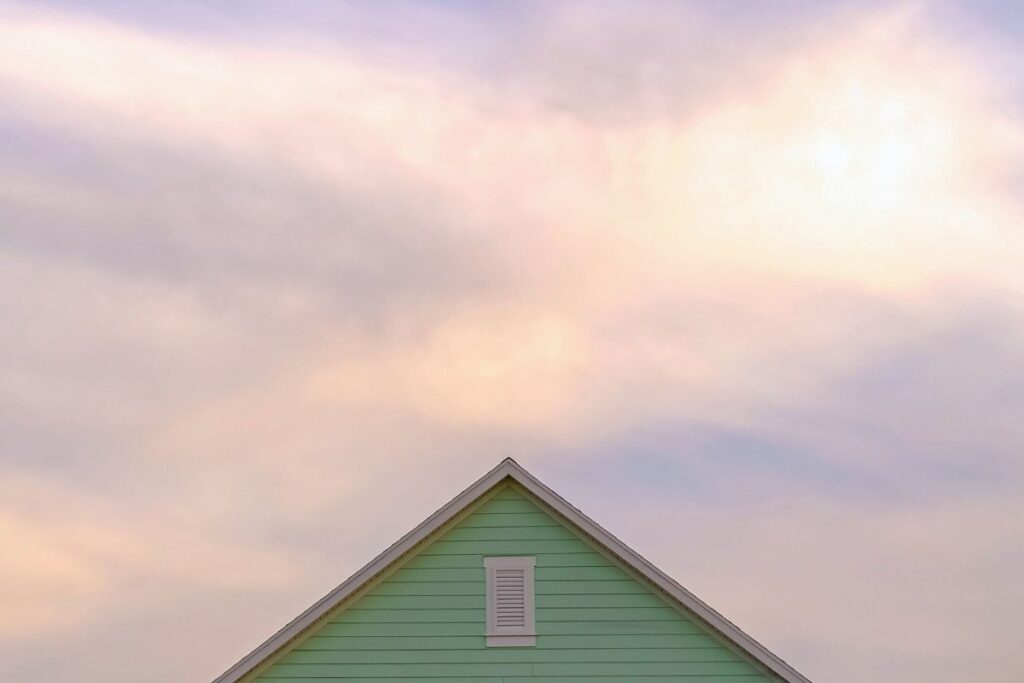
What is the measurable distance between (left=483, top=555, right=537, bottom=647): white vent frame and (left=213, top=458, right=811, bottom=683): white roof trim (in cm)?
107

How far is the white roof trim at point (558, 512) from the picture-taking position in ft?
84.4

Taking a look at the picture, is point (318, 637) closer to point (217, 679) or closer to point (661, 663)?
point (217, 679)

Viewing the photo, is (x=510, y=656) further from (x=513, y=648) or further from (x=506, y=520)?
(x=506, y=520)

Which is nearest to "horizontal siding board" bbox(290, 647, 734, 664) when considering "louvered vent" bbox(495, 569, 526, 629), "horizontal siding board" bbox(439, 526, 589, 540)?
"louvered vent" bbox(495, 569, 526, 629)

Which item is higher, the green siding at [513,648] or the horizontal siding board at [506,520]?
the horizontal siding board at [506,520]

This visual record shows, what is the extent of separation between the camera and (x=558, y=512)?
87.6 feet

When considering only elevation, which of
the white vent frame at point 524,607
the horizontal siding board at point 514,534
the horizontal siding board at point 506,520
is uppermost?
the horizontal siding board at point 506,520

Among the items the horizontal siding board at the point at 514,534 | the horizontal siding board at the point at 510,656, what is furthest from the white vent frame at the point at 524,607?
the horizontal siding board at the point at 514,534

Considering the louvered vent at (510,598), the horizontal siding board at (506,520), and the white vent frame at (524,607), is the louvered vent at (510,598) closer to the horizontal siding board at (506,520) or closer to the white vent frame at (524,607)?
the white vent frame at (524,607)

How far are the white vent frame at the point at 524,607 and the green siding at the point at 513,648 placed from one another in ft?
0.34

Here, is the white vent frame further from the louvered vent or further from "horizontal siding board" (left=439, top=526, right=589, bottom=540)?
"horizontal siding board" (left=439, top=526, right=589, bottom=540)

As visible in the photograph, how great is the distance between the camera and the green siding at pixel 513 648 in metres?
26.0

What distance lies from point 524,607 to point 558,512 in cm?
170

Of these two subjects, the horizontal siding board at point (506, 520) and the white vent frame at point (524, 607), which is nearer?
the white vent frame at point (524, 607)
